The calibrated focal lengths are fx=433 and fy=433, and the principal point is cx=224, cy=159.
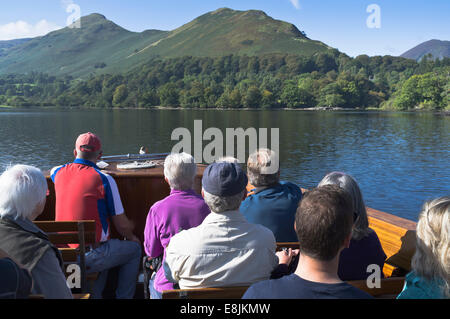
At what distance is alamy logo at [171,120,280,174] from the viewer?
32.2 m

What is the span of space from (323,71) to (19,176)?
20521cm

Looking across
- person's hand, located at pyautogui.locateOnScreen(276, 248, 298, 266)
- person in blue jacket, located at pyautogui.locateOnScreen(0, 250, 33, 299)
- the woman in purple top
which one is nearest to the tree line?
the woman in purple top

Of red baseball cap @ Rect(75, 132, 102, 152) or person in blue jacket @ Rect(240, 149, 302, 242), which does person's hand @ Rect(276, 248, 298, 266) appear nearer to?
person in blue jacket @ Rect(240, 149, 302, 242)

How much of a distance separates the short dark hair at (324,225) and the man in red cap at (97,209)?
2115 mm

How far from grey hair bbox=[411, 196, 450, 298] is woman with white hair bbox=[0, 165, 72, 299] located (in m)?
1.74

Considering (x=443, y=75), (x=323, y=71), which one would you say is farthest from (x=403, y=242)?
(x=323, y=71)

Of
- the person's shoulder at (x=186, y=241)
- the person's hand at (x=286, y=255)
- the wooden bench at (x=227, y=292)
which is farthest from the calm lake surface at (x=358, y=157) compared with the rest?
the person's shoulder at (x=186, y=241)

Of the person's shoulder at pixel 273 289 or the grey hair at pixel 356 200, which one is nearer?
the person's shoulder at pixel 273 289

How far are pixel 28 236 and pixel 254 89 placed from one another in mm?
144993

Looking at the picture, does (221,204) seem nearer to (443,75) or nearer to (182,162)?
(182,162)

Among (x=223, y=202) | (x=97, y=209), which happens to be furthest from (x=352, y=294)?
(x=97, y=209)

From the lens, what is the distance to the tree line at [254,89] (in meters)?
134

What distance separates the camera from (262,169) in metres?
3.40

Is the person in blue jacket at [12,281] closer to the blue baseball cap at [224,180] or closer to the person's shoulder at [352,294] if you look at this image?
the blue baseball cap at [224,180]
